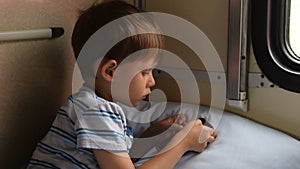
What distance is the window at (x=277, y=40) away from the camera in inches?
40.3

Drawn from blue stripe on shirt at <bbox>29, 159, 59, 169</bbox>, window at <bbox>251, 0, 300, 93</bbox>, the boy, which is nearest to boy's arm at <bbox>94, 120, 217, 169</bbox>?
the boy

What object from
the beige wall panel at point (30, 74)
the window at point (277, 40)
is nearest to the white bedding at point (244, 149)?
the window at point (277, 40)

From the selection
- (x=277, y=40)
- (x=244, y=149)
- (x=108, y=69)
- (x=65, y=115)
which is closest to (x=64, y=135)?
(x=65, y=115)

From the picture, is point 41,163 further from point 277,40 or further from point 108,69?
point 277,40

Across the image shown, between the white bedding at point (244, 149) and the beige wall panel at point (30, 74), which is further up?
the beige wall panel at point (30, 74)

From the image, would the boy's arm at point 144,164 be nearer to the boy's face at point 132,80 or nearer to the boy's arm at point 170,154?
the boy's arm at point 170,154

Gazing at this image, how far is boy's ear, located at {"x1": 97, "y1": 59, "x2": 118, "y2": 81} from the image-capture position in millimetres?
862

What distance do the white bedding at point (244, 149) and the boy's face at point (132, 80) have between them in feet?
0.66

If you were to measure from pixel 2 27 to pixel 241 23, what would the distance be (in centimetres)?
61

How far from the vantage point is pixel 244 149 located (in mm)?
967

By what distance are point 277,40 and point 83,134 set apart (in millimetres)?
589

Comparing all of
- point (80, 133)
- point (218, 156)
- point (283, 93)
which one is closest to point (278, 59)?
point (283, 93)

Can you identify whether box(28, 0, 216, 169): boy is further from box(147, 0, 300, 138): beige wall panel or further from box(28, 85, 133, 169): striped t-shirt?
box(147, 0, 300, 138): beige wall panel

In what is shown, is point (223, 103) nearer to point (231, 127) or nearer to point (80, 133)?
point (231, 127)
